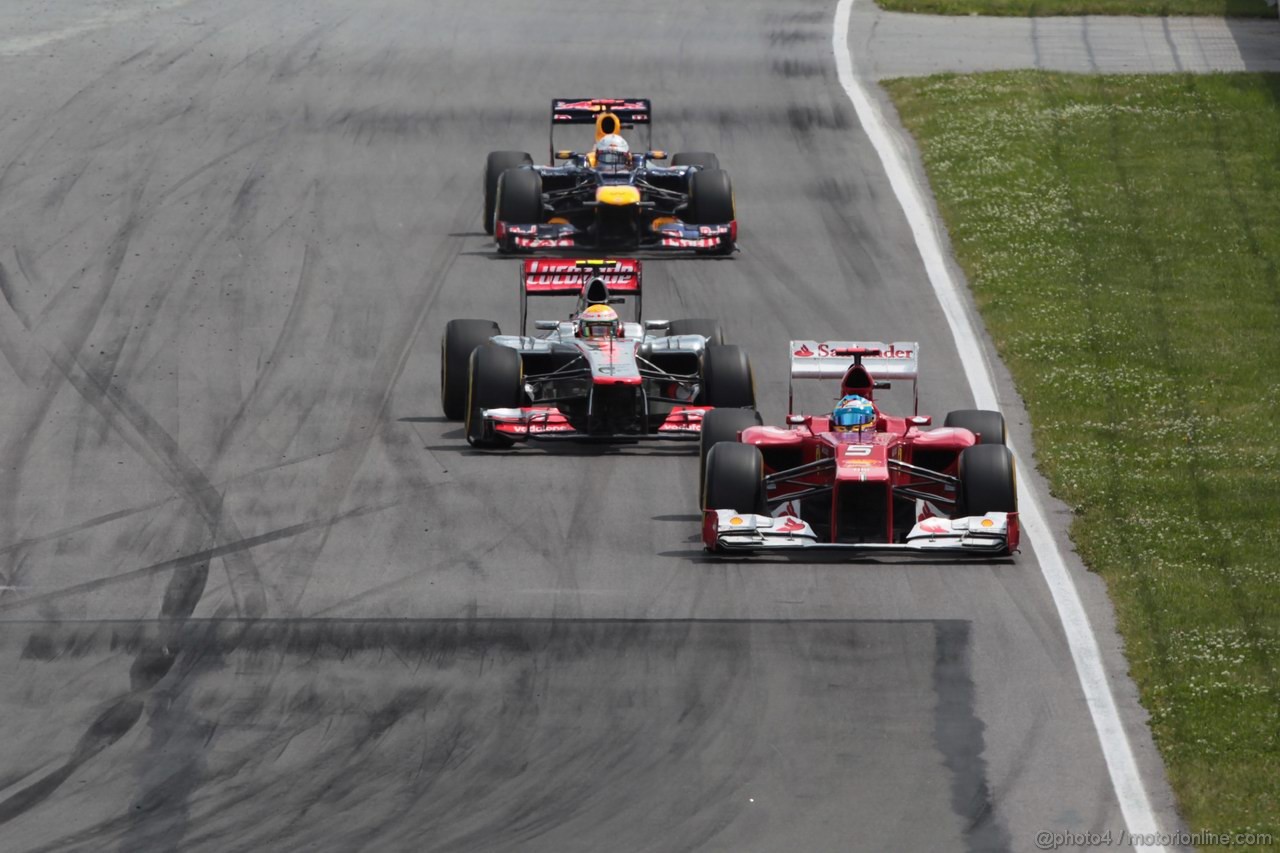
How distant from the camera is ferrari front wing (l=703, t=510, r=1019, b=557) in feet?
59.1

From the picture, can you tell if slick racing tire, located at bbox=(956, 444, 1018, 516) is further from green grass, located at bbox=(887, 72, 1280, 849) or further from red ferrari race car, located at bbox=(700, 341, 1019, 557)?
green grass, located at bbox=(887, 72, 1280, 849)

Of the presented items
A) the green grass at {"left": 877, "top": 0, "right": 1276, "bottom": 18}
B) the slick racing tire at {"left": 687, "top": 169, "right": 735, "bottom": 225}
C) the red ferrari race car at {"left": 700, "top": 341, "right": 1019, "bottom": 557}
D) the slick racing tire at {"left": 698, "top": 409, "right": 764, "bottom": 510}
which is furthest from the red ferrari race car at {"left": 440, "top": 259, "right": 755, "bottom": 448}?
the green grass at {"left": 877, "top": 0, "right": 1276, "bottom": 18}

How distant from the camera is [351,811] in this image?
14242mm

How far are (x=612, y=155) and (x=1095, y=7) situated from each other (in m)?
16.9

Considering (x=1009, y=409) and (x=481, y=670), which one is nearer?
(x=481, y=670)

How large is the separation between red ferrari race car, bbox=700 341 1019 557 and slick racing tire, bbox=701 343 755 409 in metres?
1.87

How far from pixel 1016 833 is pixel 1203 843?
1138 millimetres

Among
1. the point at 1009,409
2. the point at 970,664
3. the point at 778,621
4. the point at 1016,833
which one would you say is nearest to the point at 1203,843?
the point at 1016,833

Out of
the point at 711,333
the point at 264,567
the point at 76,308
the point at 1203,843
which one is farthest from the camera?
the point at 76,308

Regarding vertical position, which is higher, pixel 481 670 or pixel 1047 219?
pixel 1047 219

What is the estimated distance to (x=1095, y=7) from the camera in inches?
1715

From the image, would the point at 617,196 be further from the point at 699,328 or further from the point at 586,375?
the point at 586,375

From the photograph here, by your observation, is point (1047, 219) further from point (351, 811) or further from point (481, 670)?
point (351, 811)

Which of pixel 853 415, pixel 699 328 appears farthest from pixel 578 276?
pixel 853 415
